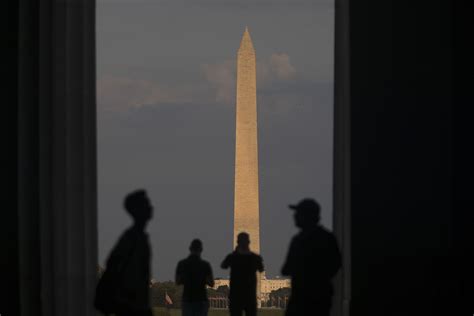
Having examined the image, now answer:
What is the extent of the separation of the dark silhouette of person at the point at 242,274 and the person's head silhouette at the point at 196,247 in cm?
25

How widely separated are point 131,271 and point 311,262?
0.84 meters

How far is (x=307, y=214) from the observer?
3.67m

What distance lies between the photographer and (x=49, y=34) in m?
5.16

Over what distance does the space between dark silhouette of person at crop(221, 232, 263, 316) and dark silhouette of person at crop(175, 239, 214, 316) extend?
18 cm

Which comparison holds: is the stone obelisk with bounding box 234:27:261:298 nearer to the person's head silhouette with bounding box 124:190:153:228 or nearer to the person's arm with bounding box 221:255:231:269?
the person's arm with bounding box 221:255:231:269

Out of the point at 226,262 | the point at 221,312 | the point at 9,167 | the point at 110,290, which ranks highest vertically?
the point at 9,167
